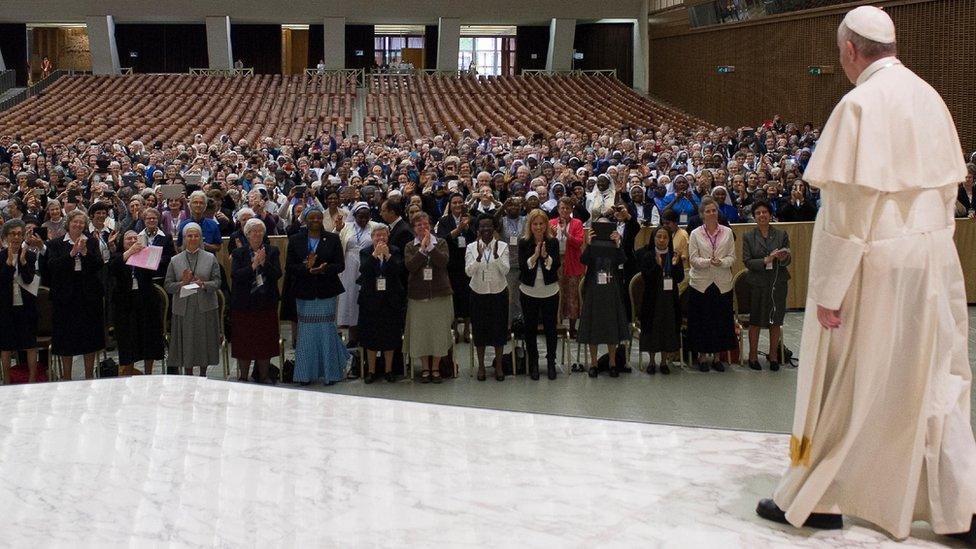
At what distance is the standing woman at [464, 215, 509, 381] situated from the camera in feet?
26.6

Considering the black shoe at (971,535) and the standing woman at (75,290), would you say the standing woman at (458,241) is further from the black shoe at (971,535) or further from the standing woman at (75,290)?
the black shoe at (971,535)

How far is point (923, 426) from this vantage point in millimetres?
3152

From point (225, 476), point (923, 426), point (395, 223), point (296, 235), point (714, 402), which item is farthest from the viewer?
point (395, 223)

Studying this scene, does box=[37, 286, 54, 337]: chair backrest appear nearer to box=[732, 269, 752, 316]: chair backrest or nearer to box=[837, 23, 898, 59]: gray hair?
box=[732, 269, 752, 316]: chair backrest

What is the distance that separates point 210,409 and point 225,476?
1.05 m

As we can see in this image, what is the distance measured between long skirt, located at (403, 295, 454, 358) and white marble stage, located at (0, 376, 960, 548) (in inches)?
118

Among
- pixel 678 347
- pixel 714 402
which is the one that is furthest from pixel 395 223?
pixel 714 402

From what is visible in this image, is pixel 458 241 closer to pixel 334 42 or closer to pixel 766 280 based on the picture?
pixel 766 280

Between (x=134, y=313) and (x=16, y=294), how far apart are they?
0.87m

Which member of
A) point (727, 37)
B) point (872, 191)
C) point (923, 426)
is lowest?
point (923, 426)

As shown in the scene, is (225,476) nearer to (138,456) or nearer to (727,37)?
(138,456)

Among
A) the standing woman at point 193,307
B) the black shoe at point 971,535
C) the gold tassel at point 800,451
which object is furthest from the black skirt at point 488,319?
the black shoe at point 971,535

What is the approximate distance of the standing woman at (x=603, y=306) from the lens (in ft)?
26.5

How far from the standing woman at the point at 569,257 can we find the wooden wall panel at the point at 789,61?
1107 cm
